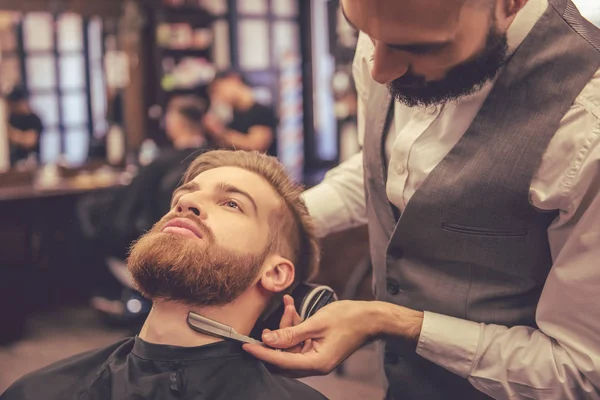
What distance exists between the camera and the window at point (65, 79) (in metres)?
5.59

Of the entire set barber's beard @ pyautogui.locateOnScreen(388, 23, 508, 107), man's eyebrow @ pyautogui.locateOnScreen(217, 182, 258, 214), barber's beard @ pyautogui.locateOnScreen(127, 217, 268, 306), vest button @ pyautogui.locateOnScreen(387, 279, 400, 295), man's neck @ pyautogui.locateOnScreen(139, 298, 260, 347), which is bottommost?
man's neck @ pyautogui.locateOnScreen(139, 298, 260, 347)

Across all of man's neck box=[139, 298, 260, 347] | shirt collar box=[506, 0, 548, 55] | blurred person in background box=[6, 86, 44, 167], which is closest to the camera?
shirt collar box=[506, 0, 548, 55]

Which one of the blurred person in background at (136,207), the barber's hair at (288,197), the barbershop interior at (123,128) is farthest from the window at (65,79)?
the barber's hair at (288,197)

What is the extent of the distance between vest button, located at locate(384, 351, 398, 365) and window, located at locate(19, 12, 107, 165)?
15.6 feet

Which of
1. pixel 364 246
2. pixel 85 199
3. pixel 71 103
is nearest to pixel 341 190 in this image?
pixel 364 246

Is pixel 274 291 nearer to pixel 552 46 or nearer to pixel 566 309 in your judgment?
pixel 566 309

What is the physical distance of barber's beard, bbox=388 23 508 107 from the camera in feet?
4.12

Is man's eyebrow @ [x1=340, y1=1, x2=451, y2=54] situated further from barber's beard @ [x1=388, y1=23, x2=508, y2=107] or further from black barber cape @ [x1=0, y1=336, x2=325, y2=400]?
black barber cape @ [x1=0, y1=336, x2=325, y2=400]

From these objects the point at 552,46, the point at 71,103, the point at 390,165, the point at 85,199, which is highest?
Answer: the point at 552,46

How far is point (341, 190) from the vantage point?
6.45 feet

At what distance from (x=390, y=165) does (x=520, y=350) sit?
1.68 ft

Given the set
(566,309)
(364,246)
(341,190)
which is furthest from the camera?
(364,246)

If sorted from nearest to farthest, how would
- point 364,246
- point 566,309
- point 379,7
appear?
point 379,7 < point 566,309 < point 364,246

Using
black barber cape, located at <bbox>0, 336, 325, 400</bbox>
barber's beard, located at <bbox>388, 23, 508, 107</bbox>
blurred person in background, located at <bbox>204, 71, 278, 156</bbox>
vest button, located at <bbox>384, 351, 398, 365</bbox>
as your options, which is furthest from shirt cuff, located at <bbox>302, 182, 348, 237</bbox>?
blurred person in background, located at <bbox>204, 71, 278, 156</bbox>
